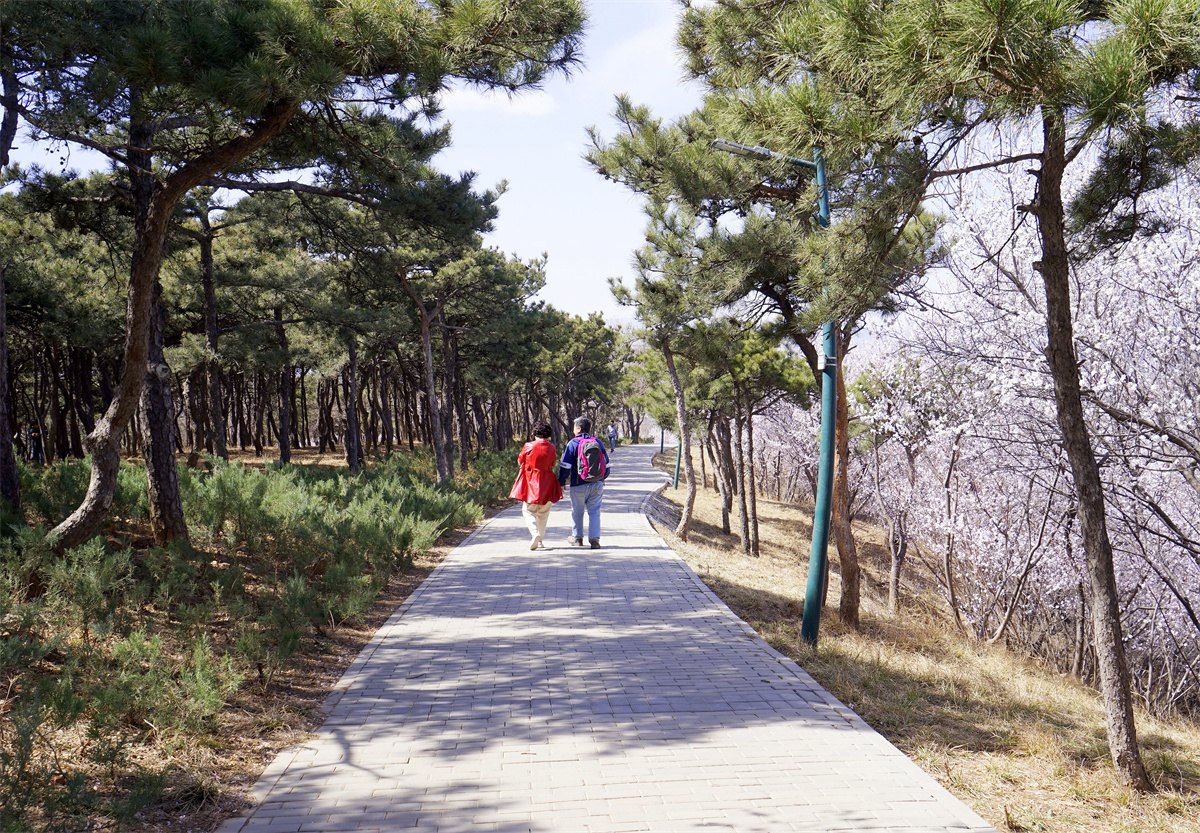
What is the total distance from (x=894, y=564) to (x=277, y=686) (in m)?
15.6

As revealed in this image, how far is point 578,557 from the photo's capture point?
1123cm

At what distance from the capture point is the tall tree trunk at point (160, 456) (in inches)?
314

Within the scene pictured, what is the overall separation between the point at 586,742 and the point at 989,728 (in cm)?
277

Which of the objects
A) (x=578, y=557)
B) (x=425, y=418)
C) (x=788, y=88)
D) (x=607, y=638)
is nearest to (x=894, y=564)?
(x=578, y=557)

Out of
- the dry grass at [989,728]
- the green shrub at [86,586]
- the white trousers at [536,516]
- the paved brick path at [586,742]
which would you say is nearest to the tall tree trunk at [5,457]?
the green shrub at [86,586]

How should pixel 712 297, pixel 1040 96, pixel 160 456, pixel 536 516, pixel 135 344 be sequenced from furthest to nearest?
pixel 536 516, pixel 712 297, pixel 160 456, pixel 135 344, pixel 1040 96

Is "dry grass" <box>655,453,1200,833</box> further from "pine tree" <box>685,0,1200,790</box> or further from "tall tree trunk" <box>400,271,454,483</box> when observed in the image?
"tall tree trunk" <box>400,271,454,483</box>

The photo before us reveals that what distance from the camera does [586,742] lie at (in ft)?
14.4

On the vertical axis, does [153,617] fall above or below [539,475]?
below

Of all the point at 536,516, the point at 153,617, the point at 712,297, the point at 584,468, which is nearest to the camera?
the point at 153,617

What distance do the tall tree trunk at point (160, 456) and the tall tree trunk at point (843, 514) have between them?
7.03 metres

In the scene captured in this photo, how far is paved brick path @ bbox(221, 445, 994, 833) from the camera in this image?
3.56 m

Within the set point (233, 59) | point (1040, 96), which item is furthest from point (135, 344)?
point (1040, 96)

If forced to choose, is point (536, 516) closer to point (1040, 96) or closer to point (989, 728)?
point (989, 728)
